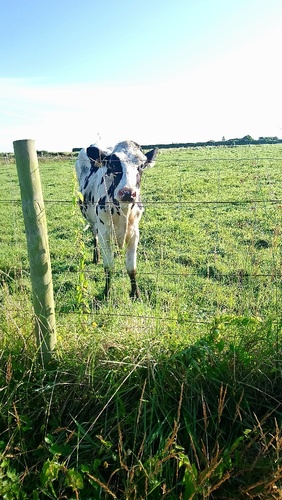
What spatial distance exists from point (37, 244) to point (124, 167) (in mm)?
3108

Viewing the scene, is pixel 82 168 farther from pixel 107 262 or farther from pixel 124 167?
pixel 107 262

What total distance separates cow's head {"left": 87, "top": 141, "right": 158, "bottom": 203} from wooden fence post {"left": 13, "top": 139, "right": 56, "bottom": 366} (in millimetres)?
2380

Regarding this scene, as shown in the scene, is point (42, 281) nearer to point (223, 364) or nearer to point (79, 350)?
point (79, 350)

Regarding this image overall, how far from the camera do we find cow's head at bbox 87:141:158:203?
5.21 metres

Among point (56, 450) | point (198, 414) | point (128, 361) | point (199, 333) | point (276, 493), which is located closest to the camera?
point (276, 493)

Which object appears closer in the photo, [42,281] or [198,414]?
[198,414]

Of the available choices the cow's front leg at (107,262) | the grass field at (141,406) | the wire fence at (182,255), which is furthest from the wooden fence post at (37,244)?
the cow's front leg at (107,262)

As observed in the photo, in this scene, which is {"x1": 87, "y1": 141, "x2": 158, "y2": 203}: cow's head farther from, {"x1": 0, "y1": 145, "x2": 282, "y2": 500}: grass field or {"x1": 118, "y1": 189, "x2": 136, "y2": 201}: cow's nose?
{"x1": 0, "y1": 145, "x2": 282, "y2": 500}: grass field

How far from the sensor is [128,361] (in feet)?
8.82

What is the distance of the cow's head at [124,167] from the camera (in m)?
5.21

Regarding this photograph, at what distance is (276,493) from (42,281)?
1865mm

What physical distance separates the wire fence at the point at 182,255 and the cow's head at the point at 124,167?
55 centimetres

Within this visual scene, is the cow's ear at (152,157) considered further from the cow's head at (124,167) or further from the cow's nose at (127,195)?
the cow's nose at (127,195)

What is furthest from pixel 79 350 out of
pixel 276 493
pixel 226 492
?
pixel 276 493
